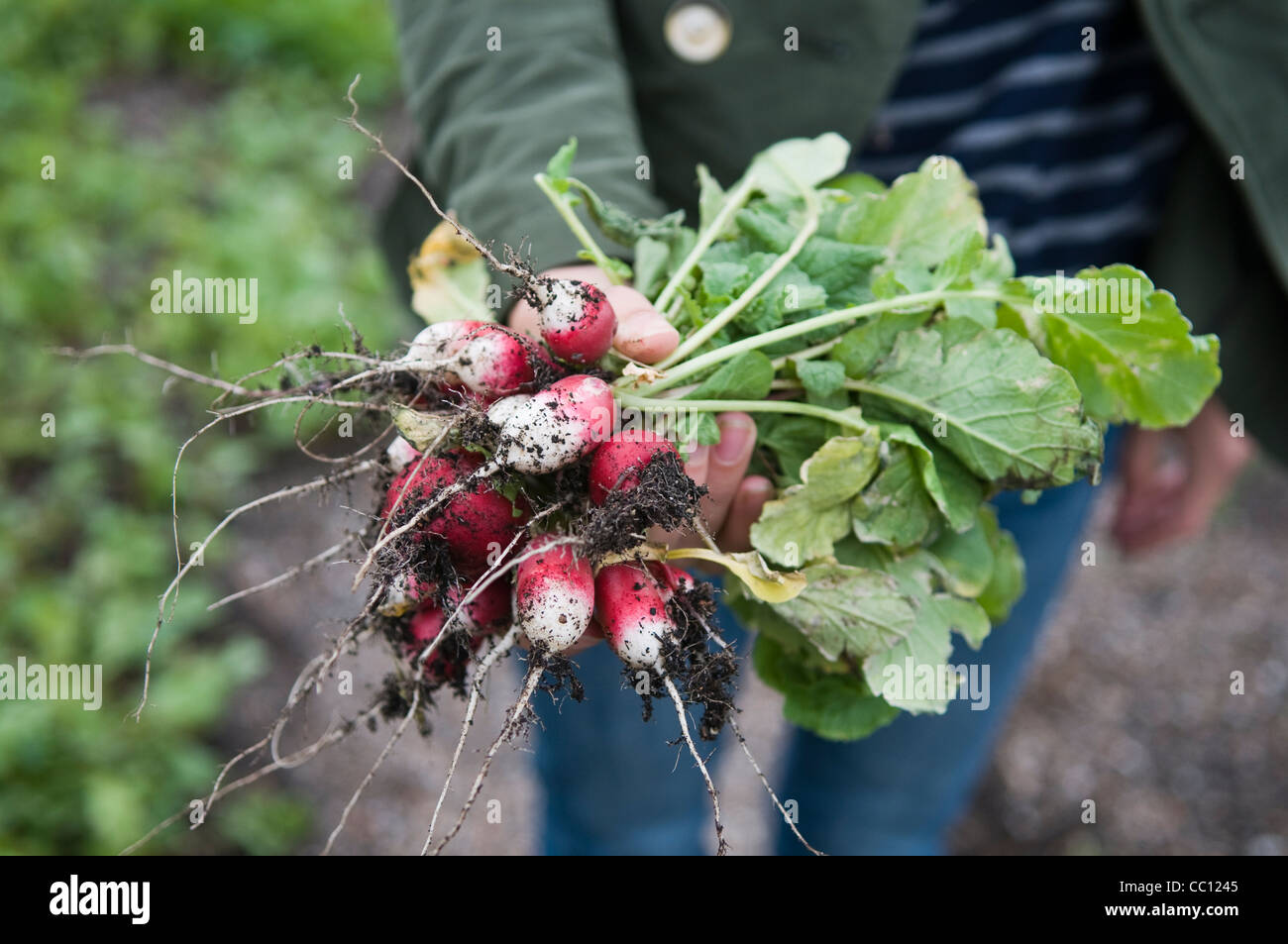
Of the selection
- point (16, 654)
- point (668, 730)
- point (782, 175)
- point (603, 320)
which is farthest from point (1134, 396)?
point (16, 654)

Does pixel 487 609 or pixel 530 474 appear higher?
pixel 530 474

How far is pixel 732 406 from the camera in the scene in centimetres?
145

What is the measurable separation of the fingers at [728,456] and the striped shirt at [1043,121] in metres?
0.86

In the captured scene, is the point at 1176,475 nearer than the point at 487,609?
No

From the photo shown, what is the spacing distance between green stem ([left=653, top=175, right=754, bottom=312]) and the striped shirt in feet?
1.65

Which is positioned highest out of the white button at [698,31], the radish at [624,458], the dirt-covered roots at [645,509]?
the white button at [698,31]

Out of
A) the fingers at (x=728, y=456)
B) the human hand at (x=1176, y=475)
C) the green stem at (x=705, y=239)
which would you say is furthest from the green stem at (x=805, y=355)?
the human hand at (x=1176, y=475)

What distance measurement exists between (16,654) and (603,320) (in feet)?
8.66

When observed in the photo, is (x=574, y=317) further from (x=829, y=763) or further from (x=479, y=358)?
(x=829, y=763)

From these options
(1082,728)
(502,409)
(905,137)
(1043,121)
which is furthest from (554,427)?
(1082,728)

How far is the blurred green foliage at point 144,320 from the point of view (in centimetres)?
281

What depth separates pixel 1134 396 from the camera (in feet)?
5.14

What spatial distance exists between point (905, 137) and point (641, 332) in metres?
0.97

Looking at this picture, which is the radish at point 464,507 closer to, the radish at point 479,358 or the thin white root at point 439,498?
the thin white root at point 439,498
